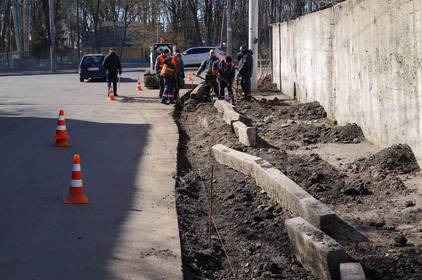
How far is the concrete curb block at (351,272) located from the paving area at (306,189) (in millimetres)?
389

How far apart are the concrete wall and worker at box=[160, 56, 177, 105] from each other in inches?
185

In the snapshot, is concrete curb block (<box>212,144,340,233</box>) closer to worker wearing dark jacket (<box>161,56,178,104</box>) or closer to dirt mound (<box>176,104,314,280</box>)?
dirt mound (<box>176,104,314,280</box>)

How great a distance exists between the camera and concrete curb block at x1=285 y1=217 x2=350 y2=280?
18.1 ft

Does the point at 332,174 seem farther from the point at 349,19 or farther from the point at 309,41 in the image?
the point at 309,41

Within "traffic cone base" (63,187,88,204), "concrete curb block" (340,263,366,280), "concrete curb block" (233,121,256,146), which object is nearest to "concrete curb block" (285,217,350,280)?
"concrete curb block" (340,263,366,280)

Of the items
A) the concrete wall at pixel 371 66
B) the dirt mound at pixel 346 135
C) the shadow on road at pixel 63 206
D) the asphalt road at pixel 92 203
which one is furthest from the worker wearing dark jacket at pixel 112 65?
the dirt mound at pixel 346 135

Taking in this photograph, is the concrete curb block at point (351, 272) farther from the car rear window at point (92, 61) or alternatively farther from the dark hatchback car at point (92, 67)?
the car rear window at point (92, 61)

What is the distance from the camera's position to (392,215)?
24.6 ft

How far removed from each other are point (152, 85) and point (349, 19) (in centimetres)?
1631

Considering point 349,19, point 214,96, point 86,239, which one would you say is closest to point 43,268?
point 86,239

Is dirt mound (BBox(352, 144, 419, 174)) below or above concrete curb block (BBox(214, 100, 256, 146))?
below

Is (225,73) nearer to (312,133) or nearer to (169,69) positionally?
(169,69)

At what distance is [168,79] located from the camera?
21.6m

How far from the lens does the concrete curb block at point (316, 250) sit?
5.52 metres
